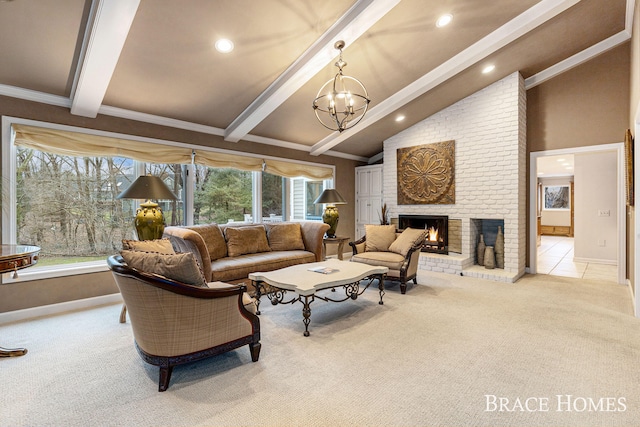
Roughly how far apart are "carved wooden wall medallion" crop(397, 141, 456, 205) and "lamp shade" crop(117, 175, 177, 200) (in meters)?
4.52

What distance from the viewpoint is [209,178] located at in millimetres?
4984

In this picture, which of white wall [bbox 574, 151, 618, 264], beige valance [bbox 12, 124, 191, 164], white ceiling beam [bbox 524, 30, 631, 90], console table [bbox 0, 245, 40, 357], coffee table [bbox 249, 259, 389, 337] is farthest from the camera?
white wall [bbox 574, 151, 618, 264]

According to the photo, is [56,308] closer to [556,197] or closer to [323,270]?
[323,270]

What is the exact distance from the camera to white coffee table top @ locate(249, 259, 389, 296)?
9.37 feet

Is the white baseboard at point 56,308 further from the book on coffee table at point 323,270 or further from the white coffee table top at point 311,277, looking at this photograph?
the book on coffee table at point 323,270

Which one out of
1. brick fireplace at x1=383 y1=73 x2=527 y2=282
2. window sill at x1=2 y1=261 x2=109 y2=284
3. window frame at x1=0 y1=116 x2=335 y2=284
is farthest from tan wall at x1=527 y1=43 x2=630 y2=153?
window sill at x1=2 y1=261 x2=109 y2=284

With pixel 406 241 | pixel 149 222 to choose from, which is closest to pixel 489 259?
pixel 406 241

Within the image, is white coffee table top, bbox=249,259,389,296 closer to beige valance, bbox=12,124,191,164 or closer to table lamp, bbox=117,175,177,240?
table lamp, bbox=117,175,177,240

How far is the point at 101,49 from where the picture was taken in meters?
2.81

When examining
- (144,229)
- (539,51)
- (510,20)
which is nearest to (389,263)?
(144,229)

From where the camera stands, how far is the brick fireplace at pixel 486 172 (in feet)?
16.3

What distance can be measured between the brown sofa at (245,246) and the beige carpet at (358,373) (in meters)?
0.74

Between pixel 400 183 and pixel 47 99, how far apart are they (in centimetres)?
563

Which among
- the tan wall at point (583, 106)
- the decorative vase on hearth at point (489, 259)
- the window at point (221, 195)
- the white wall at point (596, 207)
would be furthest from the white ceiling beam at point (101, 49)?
the white wall at point (596, 207)
